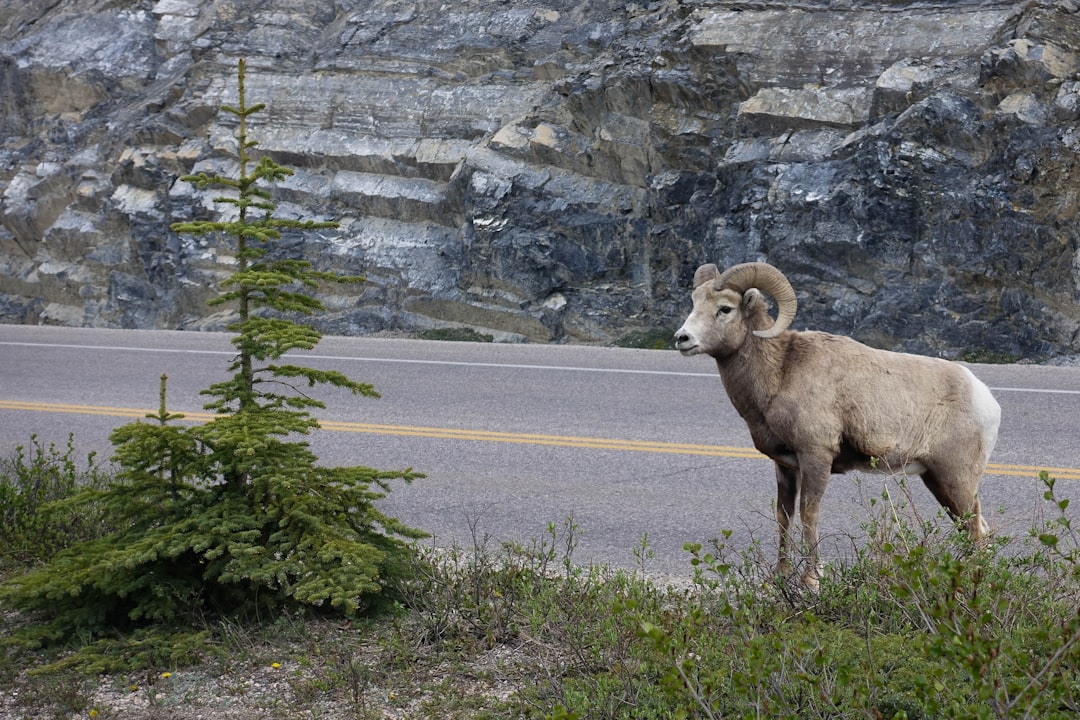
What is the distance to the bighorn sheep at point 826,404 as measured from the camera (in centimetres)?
531

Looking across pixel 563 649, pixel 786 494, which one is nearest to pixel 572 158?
pixel 786 494

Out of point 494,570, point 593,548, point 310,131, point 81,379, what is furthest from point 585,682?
point 310,131

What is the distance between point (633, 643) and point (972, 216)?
11.0 m

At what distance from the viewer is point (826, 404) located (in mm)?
5363

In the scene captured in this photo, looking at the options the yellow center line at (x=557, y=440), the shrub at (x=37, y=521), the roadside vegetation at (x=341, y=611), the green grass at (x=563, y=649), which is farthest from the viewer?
the yellow center line at (x=557, y=440)

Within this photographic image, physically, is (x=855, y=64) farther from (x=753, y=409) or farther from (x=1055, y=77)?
(x=753, y=409)

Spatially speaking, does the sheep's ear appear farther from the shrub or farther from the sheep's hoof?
the shrub

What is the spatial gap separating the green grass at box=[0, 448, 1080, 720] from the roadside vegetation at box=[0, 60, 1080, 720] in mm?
13

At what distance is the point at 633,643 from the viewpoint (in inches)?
180

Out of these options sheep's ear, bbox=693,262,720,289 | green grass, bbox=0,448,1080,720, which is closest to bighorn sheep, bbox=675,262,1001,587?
sheep's ear, bbox=693,262,720,289

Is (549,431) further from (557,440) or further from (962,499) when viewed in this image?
(962,499)

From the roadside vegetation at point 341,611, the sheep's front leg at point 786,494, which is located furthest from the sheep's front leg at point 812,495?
the sheep's front leg at point 786,494

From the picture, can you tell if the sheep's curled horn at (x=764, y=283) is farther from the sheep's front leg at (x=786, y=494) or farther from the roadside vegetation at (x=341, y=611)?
the roadside vegetation at (x=341, y=611)

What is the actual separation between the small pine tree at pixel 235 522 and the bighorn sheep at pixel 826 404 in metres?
1.77
